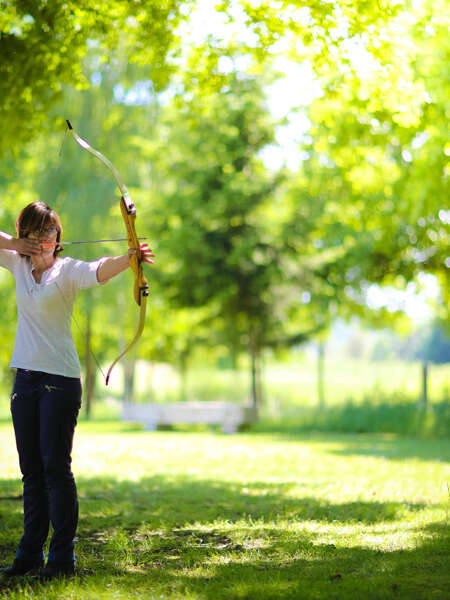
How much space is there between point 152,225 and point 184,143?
2.36 m

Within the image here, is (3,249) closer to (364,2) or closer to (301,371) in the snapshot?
(364,2)

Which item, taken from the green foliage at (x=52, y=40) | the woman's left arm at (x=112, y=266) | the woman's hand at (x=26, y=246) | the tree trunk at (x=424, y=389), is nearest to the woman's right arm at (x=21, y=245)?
the woman's hand at (x=26, y=246)

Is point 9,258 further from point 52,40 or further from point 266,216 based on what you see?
point 266,216

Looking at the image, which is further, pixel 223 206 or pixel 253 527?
pixel 223 206

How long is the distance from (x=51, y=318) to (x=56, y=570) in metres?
1.28

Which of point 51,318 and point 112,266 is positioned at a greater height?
point 112,266

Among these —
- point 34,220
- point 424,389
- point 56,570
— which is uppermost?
point 34,220

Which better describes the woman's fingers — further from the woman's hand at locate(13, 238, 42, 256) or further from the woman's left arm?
the woman's left arm

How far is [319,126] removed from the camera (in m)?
13.1

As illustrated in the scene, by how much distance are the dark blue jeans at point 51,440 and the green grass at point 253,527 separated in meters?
0.27

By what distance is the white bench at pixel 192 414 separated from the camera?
16.8 meters

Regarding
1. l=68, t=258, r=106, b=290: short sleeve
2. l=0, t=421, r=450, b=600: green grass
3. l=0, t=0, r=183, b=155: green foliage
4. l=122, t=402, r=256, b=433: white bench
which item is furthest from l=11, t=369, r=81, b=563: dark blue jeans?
l=122, t=402, r=256, b=433: white bench

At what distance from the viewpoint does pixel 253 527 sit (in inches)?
210

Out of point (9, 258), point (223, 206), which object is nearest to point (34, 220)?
point (9, 258)
